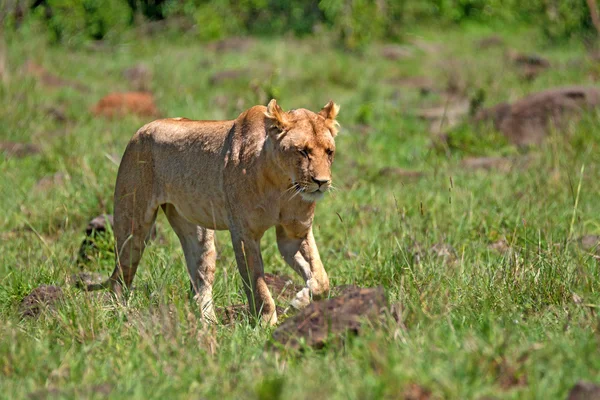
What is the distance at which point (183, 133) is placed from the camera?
585cm

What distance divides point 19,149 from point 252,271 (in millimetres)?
5455

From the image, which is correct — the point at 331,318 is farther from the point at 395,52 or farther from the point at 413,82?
the point at 395,52

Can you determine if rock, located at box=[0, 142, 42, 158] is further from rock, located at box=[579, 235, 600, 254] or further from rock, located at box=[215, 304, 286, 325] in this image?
rock, located at box=[579, 235, 600, 254]

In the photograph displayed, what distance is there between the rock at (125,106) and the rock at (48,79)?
5.24ft

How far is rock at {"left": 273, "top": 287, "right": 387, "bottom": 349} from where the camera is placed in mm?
4238

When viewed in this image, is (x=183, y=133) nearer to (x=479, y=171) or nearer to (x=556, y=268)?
(x=556, y=268)

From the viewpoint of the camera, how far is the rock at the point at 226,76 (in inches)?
543

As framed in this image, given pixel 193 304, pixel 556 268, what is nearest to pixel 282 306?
pixel 193 304

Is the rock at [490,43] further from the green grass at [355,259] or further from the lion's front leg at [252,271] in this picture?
the lion's front leg at [252,271]

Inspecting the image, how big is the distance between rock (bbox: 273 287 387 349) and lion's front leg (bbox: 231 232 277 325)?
74 centimetres

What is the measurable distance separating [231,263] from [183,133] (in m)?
1.00

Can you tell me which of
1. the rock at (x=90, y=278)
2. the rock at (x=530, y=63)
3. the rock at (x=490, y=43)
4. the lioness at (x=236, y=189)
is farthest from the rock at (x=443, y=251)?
the rock at (x=490, y=43)

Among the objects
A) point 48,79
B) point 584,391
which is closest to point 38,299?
point 584,391

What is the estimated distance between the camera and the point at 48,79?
44.0 ft
